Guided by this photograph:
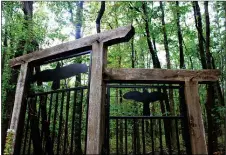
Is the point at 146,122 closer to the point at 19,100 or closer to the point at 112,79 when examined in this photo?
the point at 112,79

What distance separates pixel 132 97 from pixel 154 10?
7094 mm

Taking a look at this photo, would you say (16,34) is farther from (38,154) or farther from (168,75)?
(168,75)

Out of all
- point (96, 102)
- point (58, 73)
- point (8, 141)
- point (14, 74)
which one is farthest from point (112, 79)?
point (14, 74)

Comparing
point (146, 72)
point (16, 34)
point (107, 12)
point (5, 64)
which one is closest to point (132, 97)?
point (146, 72)

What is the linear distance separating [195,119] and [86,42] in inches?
70.1

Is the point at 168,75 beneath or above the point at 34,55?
beneath

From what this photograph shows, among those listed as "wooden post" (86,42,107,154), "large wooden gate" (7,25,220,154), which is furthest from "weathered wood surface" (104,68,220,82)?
"wooden post" (86,42,107,154)

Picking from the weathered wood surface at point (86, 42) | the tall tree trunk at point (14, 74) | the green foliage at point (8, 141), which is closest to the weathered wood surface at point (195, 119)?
the weathered wood surface at point (86, 42)

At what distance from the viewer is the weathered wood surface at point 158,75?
3062 millimetres

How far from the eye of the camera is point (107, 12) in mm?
12422

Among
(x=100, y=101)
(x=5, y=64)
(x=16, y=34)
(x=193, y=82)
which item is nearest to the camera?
(x=100, y=101)

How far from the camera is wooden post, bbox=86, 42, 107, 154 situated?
274 cm

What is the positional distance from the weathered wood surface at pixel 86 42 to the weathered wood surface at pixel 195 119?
1048 mm

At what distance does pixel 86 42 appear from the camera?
3.22m
